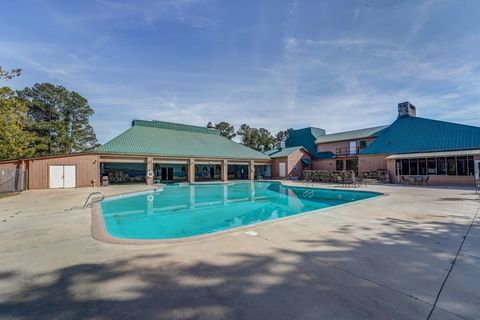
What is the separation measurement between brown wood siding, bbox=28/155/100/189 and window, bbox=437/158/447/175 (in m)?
27.5

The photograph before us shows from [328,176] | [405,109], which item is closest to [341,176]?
[328,176]

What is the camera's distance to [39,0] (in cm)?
811

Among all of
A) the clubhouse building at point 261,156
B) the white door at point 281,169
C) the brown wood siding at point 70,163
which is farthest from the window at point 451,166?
the brown wood siding at point 70,163

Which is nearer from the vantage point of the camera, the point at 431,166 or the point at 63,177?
the point at 63,177

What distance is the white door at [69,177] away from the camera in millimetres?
17547

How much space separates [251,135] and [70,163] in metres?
30.6

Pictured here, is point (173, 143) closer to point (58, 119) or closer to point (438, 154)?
point (58, 119)

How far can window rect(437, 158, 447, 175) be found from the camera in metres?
17.4

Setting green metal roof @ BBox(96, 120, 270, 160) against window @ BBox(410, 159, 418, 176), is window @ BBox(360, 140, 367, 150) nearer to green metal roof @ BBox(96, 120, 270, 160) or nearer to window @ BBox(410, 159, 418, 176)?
window @ BBox(410, 159, 418, 176)

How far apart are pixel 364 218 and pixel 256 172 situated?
25.4 metres

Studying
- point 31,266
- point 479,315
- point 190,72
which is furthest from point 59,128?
point 479,315

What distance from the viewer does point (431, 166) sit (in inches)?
712

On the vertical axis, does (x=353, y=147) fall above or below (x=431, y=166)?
above

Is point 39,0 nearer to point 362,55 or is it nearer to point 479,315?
point 479,315
